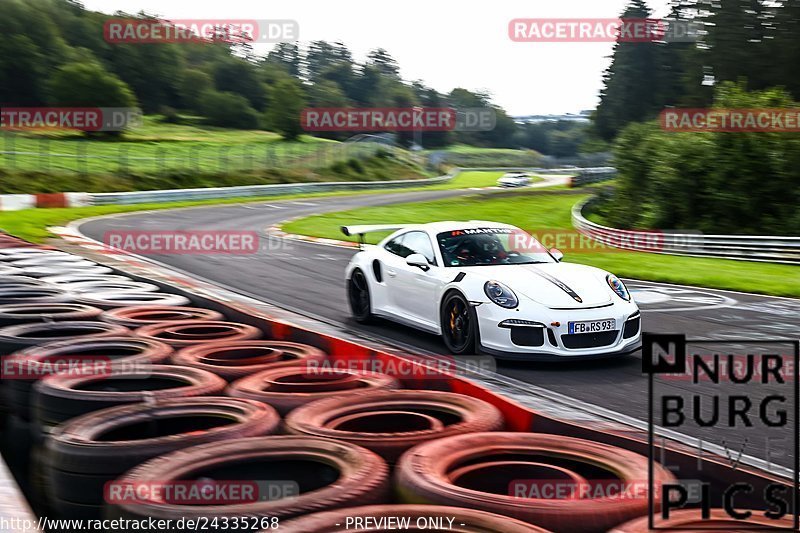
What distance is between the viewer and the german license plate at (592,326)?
7445 mm

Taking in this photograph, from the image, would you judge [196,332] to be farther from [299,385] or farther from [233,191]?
[233,191]

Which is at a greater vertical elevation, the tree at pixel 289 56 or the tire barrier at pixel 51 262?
the tree at pixel 289 56

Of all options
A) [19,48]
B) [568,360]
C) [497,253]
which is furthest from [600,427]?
[19,48]

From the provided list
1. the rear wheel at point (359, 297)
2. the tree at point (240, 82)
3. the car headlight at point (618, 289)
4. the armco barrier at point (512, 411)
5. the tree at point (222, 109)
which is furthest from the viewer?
the tree at point (240, 82)

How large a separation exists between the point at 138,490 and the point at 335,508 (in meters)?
0.83

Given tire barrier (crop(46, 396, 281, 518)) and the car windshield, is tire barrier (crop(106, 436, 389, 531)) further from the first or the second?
the car windshield

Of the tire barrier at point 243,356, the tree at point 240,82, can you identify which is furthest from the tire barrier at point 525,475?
the tree at point 240,82

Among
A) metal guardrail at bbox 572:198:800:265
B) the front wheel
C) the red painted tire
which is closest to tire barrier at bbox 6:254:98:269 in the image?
the red painted tire

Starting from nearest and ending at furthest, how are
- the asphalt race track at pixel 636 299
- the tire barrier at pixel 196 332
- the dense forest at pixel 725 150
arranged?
the asphalt race track at pixel 636 299
the tire barrier at pixel 196 332
the dense forest at pixel 725 150

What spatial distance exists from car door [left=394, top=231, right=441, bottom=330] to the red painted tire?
186cm

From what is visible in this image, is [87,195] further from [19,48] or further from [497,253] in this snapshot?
[19,48]

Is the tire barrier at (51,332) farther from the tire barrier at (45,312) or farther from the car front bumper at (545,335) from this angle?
the car front bumper at (545,335)

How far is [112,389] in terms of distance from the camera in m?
5.69

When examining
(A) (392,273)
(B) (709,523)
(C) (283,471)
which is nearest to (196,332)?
(A) (392,273)
